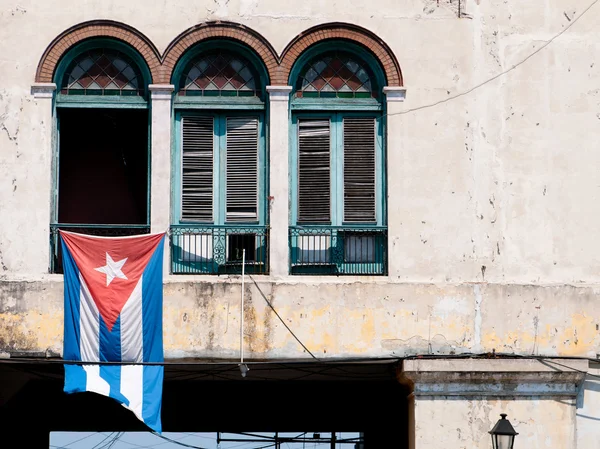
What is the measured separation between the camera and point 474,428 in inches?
748

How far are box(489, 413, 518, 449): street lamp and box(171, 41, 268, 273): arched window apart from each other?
3.90m

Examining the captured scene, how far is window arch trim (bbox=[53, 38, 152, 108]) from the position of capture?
2003 cm

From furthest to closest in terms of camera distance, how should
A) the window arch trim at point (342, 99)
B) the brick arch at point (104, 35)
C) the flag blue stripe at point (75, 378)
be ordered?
1. the window arch trim at point (342, 99)
2. the brick arch at point (104, 35)
3. the flag blue stripe at point (75, 378)

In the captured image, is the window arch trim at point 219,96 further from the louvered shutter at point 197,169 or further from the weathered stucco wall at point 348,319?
the weathered stucco wall at point 348,319

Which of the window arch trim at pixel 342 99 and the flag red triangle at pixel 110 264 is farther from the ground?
the window arch trim at pixel 342 99

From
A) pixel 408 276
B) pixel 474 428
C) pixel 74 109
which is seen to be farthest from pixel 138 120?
pixel 474 428

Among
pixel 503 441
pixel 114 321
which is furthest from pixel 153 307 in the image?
pixel 503 441

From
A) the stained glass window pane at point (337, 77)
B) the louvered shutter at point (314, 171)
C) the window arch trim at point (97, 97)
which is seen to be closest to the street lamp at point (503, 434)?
the louvered shutter at point (314, 171)

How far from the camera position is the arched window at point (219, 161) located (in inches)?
783

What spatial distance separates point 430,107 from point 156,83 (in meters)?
3.64

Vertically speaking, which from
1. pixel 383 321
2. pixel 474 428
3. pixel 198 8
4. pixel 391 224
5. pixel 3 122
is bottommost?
pixel 474 428

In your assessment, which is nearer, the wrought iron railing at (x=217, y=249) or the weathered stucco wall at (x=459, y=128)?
the weathered stucco wall at (x=459, y=128)

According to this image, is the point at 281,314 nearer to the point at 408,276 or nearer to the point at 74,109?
the point at 408,276

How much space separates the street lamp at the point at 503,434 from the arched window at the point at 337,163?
2.94 m
